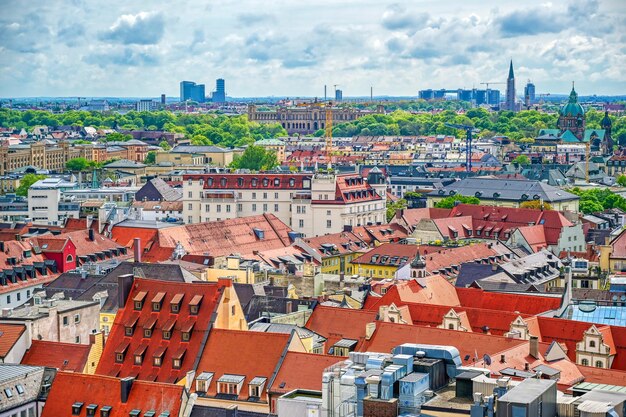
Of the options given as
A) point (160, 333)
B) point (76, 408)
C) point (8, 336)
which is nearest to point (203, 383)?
point (160, 333)

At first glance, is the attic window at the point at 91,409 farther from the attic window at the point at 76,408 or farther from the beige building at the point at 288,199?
the beige building at the point at 288,199

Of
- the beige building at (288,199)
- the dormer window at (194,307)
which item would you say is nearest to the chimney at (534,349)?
the dormer window at (194,307)

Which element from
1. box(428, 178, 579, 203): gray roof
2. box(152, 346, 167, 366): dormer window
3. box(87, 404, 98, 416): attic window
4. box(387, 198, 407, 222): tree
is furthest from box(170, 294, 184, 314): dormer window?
box(428, 178, 579, 203): gray roof

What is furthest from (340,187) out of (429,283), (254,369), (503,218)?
(254,369)

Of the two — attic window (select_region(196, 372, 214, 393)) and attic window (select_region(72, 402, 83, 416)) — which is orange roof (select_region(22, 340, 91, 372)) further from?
attic window (select_region(72, 402, 83, 416))

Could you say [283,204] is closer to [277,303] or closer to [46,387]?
[277,303]

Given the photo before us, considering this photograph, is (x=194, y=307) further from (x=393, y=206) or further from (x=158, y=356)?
(x=393, y=206)
